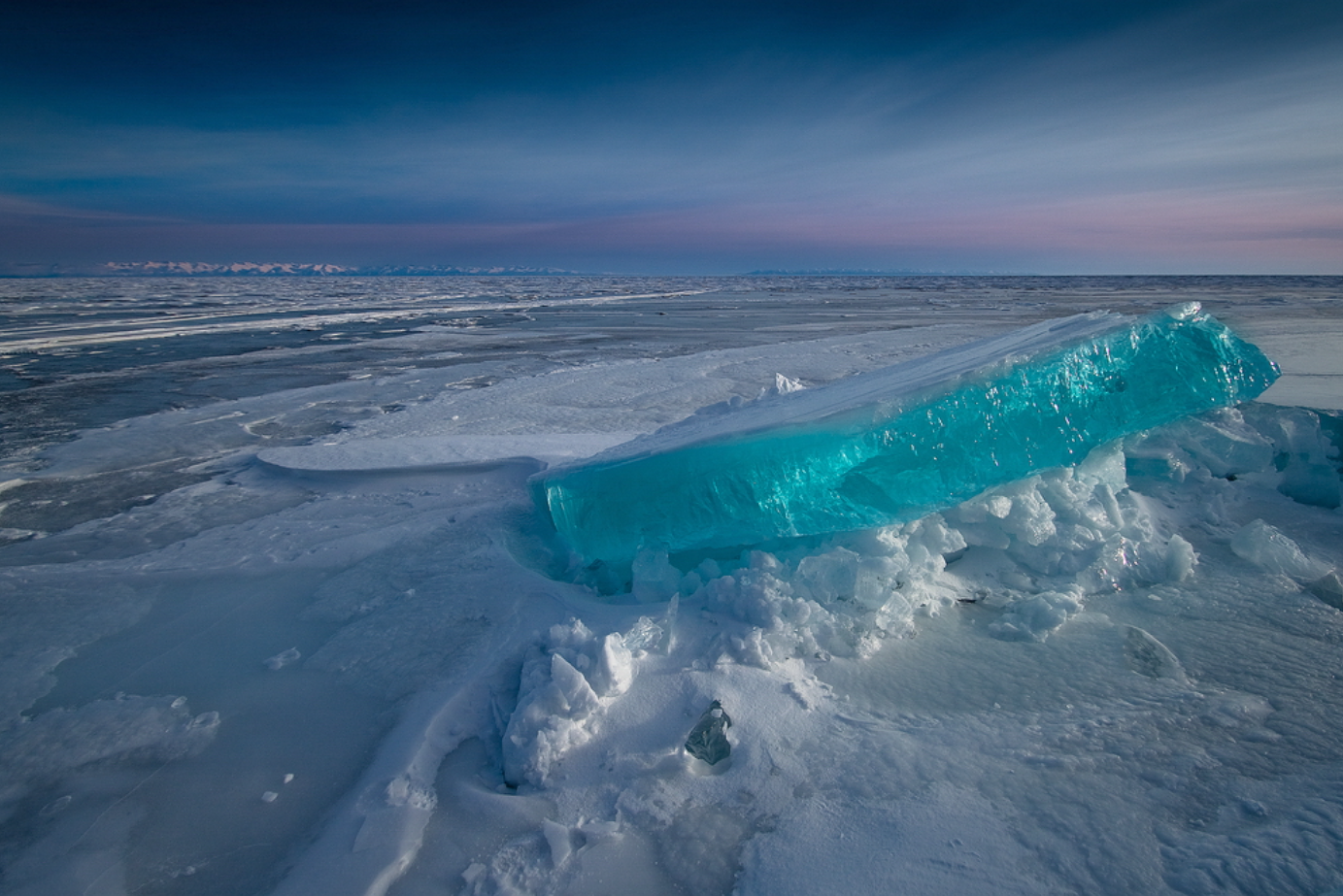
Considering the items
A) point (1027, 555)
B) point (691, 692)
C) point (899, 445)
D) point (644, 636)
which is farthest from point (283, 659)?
point (1027, 555)

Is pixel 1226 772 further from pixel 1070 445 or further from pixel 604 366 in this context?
pixel 604 366

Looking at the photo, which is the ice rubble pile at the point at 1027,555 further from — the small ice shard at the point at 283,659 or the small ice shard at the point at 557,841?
the small ice shard at the point at 283,659

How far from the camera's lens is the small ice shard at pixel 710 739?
152 cm

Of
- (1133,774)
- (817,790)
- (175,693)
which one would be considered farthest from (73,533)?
Result: (1133,774)

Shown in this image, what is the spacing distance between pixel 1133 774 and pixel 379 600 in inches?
92.8

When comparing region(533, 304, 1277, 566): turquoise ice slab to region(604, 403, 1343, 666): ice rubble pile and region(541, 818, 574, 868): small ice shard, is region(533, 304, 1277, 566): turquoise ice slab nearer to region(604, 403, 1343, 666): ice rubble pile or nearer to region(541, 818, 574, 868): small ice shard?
region(604, 403, 1343, 666): ice rubble pile

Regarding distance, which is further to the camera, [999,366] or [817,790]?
[999,366]

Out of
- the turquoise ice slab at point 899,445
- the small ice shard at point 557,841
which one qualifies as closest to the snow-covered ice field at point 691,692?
the small ice shard at point 557,841

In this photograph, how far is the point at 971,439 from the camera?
2244 mm

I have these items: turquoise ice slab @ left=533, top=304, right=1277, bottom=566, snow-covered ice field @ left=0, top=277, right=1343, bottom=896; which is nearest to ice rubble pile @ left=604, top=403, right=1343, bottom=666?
snow-covered ice field @ left=0, top=277, right=1343, bottom=896

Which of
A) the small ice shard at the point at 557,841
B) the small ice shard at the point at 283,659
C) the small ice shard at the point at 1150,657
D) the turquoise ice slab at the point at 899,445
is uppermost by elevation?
the turquoise ice slab at the point at 899,445

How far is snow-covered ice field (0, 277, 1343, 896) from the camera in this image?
1291 mm

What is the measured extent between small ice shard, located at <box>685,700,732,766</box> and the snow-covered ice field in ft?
0.11

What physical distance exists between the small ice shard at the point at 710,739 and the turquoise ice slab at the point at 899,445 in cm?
72
